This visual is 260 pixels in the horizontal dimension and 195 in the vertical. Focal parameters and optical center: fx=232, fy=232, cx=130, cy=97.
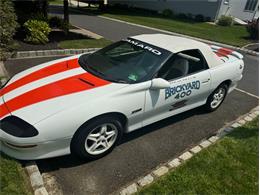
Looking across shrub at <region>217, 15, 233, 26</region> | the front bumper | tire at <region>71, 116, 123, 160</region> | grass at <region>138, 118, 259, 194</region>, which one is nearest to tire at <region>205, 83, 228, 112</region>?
grass at <region>138, 118, 259, 194</region>

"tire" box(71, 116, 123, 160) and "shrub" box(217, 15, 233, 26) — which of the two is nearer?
"tire" box(71, 116, 123, 160)

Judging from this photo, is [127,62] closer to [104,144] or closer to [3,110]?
[104,144]

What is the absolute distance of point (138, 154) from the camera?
11.6 ft

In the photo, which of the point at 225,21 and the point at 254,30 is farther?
the point at 225,21

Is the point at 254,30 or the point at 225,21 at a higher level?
the point at 254,30

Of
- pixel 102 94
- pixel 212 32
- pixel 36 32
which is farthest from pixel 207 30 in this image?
pixel 102 94

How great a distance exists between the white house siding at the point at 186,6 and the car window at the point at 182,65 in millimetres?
21265

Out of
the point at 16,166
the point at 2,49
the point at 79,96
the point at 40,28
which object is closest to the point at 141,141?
the point at 79,96

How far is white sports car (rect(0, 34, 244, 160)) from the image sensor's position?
2760 millimetres

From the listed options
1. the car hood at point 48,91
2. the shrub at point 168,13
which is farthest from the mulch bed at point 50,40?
the shrub at point 168,13

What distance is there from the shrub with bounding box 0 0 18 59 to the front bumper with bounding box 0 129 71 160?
484 cm

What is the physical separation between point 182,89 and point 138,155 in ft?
4.25

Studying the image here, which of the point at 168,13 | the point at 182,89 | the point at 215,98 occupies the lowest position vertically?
the point at 168,13

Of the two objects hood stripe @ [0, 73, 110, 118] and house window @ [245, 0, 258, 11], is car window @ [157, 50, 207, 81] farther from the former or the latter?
house window @ [245, 0, 258, 11]
